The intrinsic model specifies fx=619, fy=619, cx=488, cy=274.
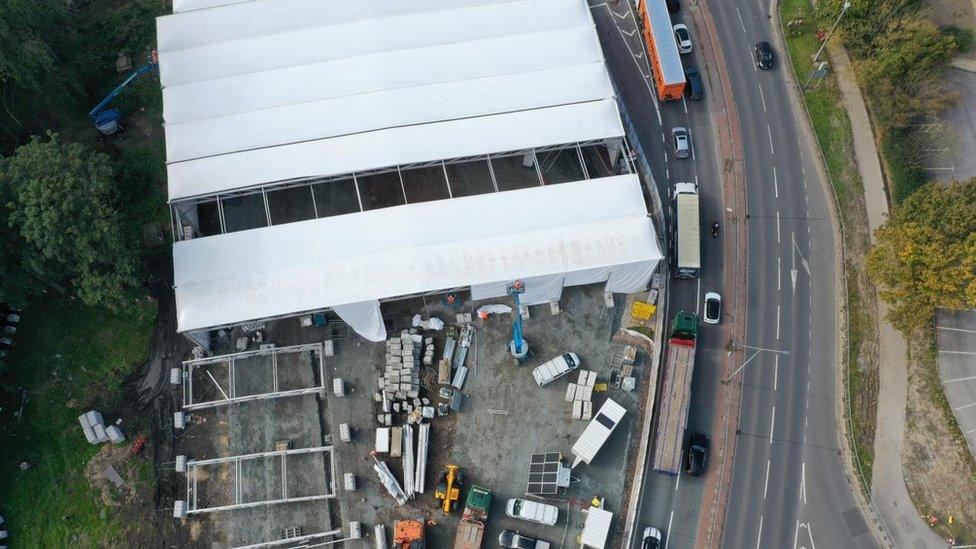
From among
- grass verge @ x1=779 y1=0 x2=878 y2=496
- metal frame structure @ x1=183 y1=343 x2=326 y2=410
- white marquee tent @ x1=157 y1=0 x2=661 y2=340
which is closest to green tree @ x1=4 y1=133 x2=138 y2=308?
white marquee tent @ x1=157 y1=0 x2=661 y2=340

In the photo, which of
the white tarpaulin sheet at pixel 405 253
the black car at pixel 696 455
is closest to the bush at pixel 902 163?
the white tarpaulin sheet at pixel 405 253

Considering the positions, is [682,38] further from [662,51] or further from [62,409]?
[62,409]

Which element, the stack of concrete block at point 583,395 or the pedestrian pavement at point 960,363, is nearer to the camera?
the pedestrian pavement at point 960,363

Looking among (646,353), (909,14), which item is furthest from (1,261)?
(909,14)

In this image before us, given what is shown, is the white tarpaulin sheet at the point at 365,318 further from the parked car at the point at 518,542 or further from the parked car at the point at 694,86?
the parked car at the point at 694,86

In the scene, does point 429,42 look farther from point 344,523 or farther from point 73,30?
point 344,523

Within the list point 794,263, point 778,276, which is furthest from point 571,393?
point 794,263
